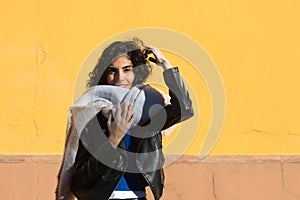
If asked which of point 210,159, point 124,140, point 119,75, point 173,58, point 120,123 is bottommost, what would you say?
point 210,159

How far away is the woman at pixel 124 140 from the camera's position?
323 cm

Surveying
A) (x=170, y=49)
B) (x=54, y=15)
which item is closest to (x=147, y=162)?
(x=170, y=49)

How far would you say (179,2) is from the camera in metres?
5.76

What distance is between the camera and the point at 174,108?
332 centimetres

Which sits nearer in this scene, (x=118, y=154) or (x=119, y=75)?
(x=118, y=154)

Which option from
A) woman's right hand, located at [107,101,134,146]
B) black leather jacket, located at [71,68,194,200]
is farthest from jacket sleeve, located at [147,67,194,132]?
woman's right hand, located at [107,101,134,146]

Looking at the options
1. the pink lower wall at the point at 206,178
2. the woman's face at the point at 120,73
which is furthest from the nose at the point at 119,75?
the pink lower wall at the point at 206,178

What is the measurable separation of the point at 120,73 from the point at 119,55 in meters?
0.08

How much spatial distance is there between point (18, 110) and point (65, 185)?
2018 mm

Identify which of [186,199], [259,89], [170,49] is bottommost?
[186,199]

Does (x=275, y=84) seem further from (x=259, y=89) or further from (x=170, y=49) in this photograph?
(x=170, y=49)

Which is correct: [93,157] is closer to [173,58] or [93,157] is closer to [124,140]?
[124,140]

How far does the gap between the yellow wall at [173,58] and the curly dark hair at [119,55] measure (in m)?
1.94

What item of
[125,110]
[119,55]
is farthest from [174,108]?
[119,55]
